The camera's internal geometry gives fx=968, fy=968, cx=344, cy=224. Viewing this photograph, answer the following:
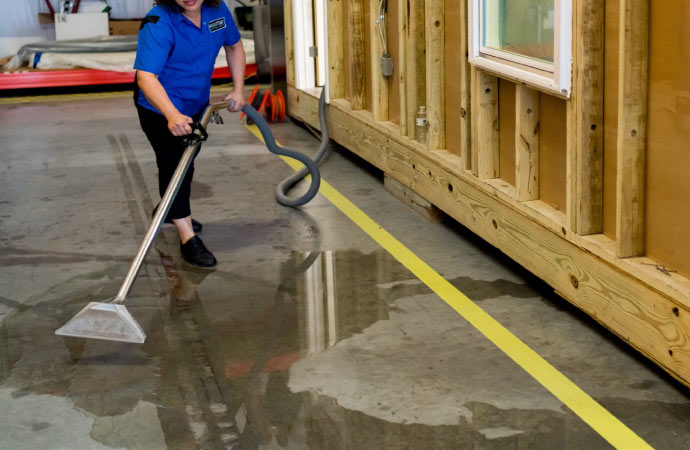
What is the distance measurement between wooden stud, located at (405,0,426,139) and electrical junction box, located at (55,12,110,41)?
31.3ft

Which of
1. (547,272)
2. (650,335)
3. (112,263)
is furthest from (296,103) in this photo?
(650,335)

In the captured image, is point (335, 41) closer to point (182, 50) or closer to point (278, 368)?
point (182, 50)

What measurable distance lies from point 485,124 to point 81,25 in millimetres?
10903

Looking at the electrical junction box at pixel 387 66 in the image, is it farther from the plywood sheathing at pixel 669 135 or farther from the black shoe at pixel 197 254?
the plywood sheathing at pixel 669 135

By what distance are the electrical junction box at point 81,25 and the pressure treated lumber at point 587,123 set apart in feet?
38.9

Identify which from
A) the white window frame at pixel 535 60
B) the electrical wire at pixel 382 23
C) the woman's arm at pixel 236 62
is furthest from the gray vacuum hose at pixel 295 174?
the white window frame at pixel 535 60

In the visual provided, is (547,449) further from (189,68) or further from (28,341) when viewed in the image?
(189,68)

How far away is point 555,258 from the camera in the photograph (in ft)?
14.6

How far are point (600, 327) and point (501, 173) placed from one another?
127 cm

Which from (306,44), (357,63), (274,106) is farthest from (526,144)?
(274,106)

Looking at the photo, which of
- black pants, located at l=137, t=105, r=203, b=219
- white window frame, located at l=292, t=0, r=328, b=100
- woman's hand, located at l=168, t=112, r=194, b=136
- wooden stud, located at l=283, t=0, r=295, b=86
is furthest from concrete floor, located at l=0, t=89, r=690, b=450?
wooden stud, located at l=283, t=0, r=295, b=86

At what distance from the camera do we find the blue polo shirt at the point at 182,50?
487cm

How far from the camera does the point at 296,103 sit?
9.48 meters

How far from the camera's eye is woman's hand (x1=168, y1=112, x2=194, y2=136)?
4.77 m
